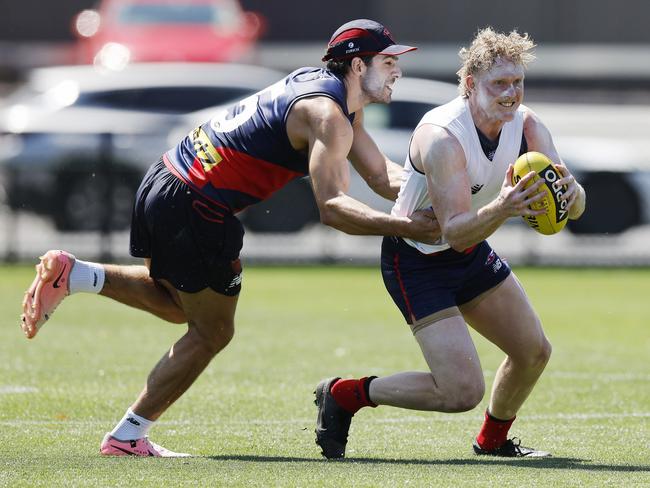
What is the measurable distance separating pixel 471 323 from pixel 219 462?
57.7 inches

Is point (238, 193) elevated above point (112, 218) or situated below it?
above

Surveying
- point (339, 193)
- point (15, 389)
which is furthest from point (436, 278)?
point (15, 389)

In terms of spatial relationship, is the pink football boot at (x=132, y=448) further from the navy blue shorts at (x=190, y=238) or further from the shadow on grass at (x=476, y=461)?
the navy blue shorts at (x=190, y=238)

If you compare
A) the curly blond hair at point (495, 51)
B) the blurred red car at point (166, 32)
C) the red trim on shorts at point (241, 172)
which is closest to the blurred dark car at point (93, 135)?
the blurred red car at point (166, 32)

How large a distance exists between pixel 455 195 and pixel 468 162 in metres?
0.27

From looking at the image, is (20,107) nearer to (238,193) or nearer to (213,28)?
(213,28)

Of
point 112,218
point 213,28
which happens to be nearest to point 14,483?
point 112,218

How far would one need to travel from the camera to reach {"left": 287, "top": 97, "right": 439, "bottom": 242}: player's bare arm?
22.1 feet

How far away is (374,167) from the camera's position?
7.72 m

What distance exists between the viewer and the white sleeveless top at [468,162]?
6812mm

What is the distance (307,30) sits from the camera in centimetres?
3303

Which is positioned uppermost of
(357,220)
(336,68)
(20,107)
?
(336,68)

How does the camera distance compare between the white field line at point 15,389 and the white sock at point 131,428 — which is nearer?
the white sock at point 131,428

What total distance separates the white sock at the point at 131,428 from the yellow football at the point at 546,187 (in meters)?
2.15
